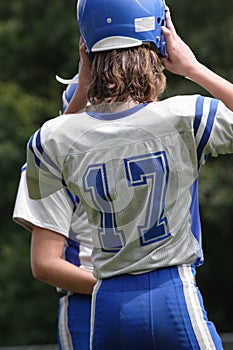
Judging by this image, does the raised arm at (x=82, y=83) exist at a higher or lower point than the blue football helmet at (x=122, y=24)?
lower

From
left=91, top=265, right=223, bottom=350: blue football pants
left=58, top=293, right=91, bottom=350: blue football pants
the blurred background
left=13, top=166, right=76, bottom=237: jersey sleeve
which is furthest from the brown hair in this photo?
the blurred background

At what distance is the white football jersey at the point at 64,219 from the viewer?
12.8 feet

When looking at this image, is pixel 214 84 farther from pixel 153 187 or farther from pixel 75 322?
pixel 75 322

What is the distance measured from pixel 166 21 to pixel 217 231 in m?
10.3

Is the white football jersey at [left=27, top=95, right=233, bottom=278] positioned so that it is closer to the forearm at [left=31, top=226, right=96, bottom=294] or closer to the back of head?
the back of head

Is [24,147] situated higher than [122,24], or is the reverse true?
[122,24]

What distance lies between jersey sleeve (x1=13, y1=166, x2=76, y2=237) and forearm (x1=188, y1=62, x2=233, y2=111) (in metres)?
0.96

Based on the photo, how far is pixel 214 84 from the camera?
311cm

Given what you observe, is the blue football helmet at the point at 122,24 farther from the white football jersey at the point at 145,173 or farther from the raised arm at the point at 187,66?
the white football jersey at the point at 145,173

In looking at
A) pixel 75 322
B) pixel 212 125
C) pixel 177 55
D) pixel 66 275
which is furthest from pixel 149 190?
pixel 75 322

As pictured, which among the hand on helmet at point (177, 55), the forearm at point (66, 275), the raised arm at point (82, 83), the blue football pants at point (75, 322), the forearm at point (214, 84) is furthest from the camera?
the blue football pants at point (75, 322)

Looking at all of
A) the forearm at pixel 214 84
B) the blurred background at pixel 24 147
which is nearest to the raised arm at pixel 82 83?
the forearm at pixel 214 84

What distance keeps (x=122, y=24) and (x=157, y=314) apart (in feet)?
3.00

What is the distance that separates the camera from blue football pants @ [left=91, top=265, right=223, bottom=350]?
296 cm
